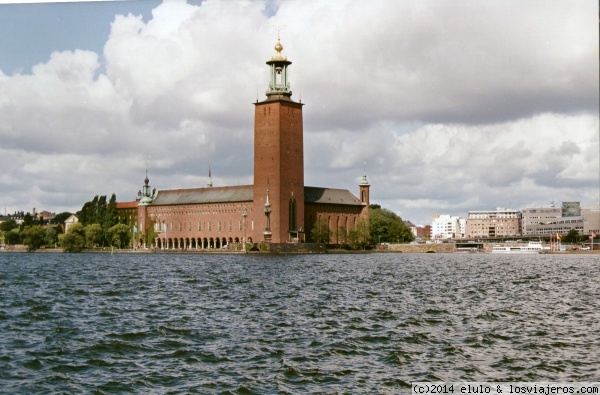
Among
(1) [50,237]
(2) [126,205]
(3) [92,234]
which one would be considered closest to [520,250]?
(3) [92,234]

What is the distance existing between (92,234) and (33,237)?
9037 millimetres

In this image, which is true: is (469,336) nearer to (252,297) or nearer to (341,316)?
(341,316)

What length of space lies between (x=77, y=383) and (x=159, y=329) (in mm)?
5311

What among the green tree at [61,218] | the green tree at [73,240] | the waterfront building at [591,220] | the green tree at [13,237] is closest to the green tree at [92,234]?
the green tree at [73,240]

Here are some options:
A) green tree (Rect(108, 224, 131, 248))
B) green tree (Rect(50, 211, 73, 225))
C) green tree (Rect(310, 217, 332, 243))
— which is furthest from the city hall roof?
green tree (Rect(50, 211, 73, 225))

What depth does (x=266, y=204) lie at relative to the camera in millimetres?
91875

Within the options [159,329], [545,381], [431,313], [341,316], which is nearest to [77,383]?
[159,329]

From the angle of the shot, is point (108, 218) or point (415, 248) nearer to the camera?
point (108, 218)

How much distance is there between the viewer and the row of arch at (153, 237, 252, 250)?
342ft

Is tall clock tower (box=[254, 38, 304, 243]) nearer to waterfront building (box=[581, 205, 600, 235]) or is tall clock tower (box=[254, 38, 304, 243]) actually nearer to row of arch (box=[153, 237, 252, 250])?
row of arch (box=[153, 237, 252, 250])

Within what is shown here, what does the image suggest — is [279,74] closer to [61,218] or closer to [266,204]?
[266,204]

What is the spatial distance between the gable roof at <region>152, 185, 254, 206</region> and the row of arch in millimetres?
5113

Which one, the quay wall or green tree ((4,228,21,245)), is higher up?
green tree ((4,228,21,245))

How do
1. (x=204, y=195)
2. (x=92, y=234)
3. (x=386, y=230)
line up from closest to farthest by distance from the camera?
1. (x=92, y=234)
2. (x=204, y=195)
3. (x=386, y=230)
